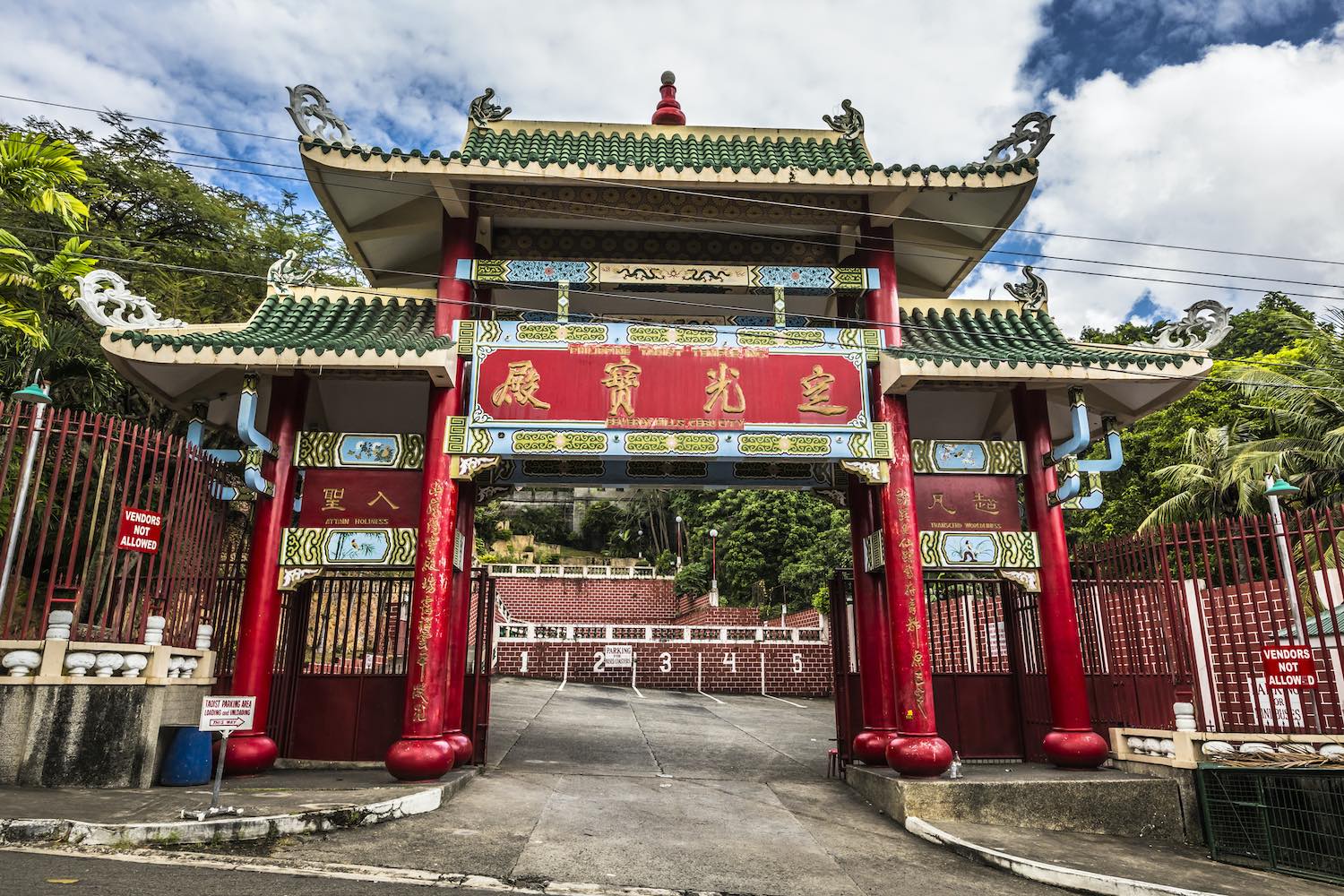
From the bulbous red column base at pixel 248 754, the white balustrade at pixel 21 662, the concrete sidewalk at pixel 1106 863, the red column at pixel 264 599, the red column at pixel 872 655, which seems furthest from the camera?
the red column at pixel 872 655

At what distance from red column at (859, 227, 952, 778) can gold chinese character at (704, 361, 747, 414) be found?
1.61 metres

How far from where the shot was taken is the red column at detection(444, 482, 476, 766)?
30.6ft

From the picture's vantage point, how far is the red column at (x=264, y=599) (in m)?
8.52

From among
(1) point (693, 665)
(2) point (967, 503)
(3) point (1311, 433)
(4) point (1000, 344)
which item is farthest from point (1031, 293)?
(1) point (693, 665)

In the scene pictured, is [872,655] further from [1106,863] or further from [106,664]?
[106,664]

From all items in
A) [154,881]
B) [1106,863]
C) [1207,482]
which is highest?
[1207,482]

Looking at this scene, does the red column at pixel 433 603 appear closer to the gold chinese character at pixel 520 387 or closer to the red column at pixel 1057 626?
the gold chinese character at pixel 520 387

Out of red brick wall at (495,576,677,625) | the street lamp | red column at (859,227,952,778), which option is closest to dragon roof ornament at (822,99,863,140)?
Result: red column at (859,227,952,778)

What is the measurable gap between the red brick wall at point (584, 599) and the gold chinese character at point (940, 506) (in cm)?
3202

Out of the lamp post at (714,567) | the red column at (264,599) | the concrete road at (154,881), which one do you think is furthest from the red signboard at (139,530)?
the lamp post at (714,567)

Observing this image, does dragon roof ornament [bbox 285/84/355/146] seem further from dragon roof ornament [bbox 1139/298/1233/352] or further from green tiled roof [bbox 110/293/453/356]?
dragon roof ornament [bbox 1139/298/1233/352]

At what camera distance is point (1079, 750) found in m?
8.74

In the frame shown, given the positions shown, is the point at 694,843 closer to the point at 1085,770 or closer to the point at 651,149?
the point at 1085,770

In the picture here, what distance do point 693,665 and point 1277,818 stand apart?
20.8 m
